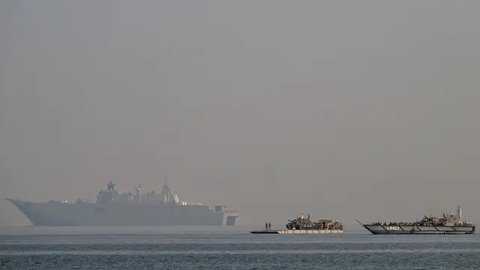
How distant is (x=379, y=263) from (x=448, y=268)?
9.34 meters

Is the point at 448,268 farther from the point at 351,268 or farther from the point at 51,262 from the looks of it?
the point at 51,262

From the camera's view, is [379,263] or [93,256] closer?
[379,263]

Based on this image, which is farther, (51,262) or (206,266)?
(51,262)

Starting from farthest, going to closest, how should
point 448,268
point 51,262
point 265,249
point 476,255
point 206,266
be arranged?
1. point 265,249
2. point 476,255
3. point 51,262
4. point 206,266
5. point 448,268

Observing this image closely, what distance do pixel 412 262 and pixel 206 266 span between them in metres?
18.3

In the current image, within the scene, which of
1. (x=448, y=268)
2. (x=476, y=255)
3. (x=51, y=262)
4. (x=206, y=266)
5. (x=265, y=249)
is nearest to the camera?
(x=448, y=268)

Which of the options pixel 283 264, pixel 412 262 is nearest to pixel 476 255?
pixel 412 262

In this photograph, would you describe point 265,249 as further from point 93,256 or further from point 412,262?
point 412,262

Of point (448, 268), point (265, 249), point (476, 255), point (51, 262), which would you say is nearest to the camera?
point (448, 268)

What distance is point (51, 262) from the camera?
118688 millimetres

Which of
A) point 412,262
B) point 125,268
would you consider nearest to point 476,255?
point 412,262

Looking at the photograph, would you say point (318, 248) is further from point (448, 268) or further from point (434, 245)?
point (448, 268)

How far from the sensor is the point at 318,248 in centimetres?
15112

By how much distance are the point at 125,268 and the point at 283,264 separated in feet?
46.1
